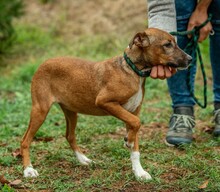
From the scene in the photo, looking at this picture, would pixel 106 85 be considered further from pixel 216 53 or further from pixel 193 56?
pixel 216 53

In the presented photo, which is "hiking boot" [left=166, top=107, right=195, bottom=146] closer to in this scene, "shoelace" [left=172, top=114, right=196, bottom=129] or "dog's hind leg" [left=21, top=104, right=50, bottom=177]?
"shoelace" [left=172, top=114, right=196, bottom=129]

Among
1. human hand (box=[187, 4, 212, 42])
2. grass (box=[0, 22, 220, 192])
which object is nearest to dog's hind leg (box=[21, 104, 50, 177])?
grass (box=[0, 22, 220, 192])

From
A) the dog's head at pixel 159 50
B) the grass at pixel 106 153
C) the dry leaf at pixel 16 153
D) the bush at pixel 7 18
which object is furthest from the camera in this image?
the bush at pixel 7 18

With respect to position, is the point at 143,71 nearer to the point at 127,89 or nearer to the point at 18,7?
the point at 127,89

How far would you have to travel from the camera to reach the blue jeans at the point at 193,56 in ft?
17.1

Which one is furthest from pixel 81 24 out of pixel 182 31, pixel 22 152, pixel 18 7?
pixel 22 152

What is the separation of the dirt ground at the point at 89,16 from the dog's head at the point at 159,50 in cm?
647

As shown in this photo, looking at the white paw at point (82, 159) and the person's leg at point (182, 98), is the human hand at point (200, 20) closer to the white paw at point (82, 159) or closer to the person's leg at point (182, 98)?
the person's leg at point (182, 98)

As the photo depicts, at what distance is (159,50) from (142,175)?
1.05m

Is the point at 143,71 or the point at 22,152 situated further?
the point at 22,152

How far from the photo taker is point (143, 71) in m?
4.28

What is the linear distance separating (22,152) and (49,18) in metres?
8.03

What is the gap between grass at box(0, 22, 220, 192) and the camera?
4086 mm

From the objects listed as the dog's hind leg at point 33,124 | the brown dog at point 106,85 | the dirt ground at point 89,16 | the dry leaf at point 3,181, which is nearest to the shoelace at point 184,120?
the brown dog at point 106,85
